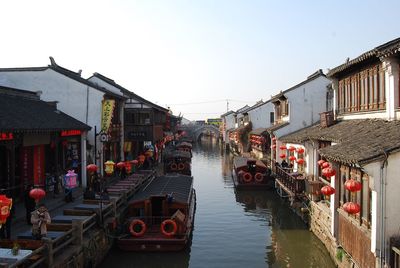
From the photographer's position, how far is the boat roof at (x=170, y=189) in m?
21.5

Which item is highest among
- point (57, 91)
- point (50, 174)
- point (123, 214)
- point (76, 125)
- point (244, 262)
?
point (57, 91)

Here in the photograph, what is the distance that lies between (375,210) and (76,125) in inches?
757

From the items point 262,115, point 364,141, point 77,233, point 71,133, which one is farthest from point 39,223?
point 262,115

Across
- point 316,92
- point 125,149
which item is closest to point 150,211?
point 125,149

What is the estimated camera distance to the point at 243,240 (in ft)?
71.8

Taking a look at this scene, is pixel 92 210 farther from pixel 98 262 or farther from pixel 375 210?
pixel 375 210

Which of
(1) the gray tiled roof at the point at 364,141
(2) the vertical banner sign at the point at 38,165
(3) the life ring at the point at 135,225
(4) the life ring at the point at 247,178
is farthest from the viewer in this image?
(4) the life ring at the point at 247,178

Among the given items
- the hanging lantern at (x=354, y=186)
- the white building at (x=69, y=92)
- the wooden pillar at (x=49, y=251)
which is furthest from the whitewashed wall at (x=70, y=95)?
the hanging lantern at (x=354, y=186)

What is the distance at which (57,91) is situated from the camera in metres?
29.7

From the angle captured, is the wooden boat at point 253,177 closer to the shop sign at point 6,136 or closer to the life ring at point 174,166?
the life ring at point 174,166

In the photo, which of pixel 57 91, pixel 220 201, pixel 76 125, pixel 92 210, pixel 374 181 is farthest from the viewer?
pixel 220 201

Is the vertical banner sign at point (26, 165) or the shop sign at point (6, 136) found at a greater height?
the shop sign at point (6, 136)

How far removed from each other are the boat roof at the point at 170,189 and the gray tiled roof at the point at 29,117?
18.2 feet

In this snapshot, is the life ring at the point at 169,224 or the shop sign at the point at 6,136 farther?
the life ring at the point at 169,224
